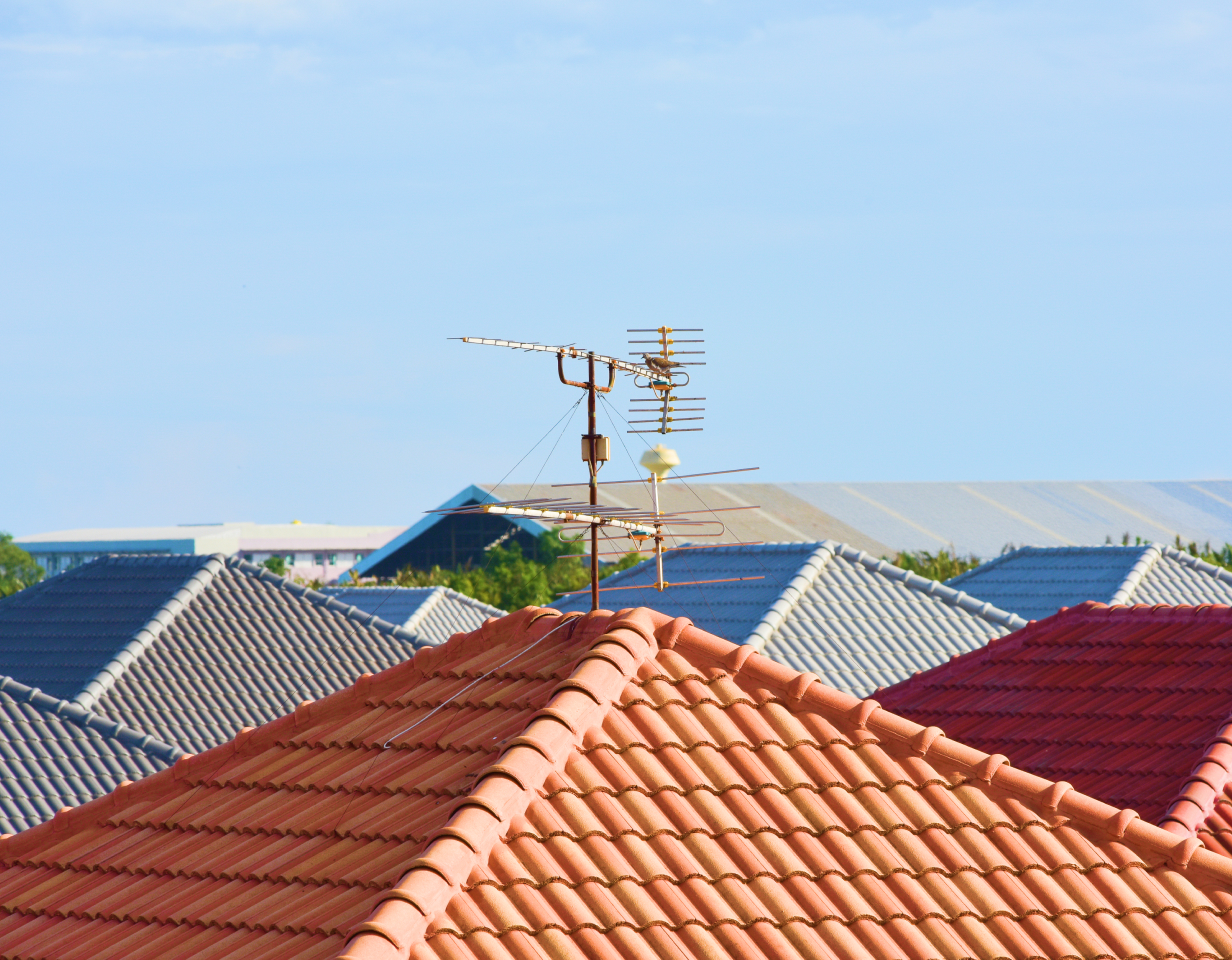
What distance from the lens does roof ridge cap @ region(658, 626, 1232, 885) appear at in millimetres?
8172

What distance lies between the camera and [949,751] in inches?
327

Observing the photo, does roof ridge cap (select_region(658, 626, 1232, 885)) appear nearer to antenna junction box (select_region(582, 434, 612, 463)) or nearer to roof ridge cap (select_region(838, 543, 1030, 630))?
antenna junction box (select_region(582, 434, 612, 463))

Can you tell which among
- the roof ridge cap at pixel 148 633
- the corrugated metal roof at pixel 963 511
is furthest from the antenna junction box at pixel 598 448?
the corrugated metal roof at pixel 963 511

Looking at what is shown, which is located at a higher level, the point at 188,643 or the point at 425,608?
the point at 188,643

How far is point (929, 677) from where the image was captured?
1531 cm

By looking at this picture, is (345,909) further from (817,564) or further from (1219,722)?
(817,564)

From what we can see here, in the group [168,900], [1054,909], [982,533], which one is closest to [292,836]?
[168,900]

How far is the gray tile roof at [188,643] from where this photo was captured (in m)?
21.9

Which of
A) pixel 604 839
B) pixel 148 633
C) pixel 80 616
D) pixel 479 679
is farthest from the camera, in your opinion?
pixel 80 616

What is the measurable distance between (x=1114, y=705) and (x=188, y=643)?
14.9 metres

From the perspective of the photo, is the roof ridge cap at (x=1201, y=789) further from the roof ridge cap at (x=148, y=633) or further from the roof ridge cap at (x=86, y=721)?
the roof ridge cap at (x=148, y=633)

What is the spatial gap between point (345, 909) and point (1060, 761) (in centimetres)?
751

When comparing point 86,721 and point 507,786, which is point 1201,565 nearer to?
point 86,721

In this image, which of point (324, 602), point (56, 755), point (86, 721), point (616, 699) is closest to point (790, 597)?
point (324, 602)
